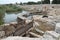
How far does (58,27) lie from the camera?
14.2 feet

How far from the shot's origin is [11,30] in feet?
21.4

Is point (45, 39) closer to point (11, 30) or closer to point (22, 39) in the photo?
point (22, 39)

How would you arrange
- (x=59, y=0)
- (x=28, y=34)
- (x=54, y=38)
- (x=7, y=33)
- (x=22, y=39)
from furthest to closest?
(x=59, y=0), (x=28, y=34), (x=7, y=33), (x=22, y=39), (x=54, y=38)

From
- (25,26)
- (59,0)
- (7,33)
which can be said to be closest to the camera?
(7,33)

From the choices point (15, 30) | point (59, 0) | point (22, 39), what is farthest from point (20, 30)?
point (59, 0)

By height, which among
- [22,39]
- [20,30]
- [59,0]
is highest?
Result: [22,39]

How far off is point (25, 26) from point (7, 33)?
1.12 m

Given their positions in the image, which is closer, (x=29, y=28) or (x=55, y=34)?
(x=55, y=34)

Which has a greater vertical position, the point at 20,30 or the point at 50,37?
the point at 50,37

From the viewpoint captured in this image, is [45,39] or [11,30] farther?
[11,30]

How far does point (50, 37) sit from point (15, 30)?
8.91ft

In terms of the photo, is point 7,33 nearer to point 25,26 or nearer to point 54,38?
point 25,26

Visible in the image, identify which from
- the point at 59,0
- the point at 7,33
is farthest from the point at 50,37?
the point at 59,0

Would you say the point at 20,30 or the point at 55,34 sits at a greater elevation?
the point at 55,34
